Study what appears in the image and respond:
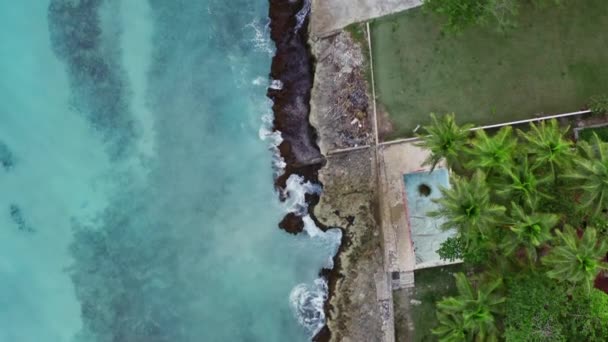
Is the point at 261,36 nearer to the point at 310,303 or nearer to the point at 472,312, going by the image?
the point at 310,303

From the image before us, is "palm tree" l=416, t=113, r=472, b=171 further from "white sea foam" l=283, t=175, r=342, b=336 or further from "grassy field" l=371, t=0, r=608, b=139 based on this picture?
"white sea foam" l=283, t=175, r=342, b=336

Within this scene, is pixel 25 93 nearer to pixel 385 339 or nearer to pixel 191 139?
pixel 191 139

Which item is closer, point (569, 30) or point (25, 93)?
point (569, 30)

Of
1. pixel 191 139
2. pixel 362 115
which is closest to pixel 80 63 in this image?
pixel 191 139

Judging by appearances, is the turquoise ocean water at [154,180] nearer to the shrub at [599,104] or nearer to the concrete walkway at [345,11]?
the concrete walkway at [345,11]

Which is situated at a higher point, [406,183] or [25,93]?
[25,93]

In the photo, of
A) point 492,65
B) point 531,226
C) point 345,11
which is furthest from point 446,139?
point 345,11

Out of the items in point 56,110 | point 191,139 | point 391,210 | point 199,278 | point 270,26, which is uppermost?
point 270,26
